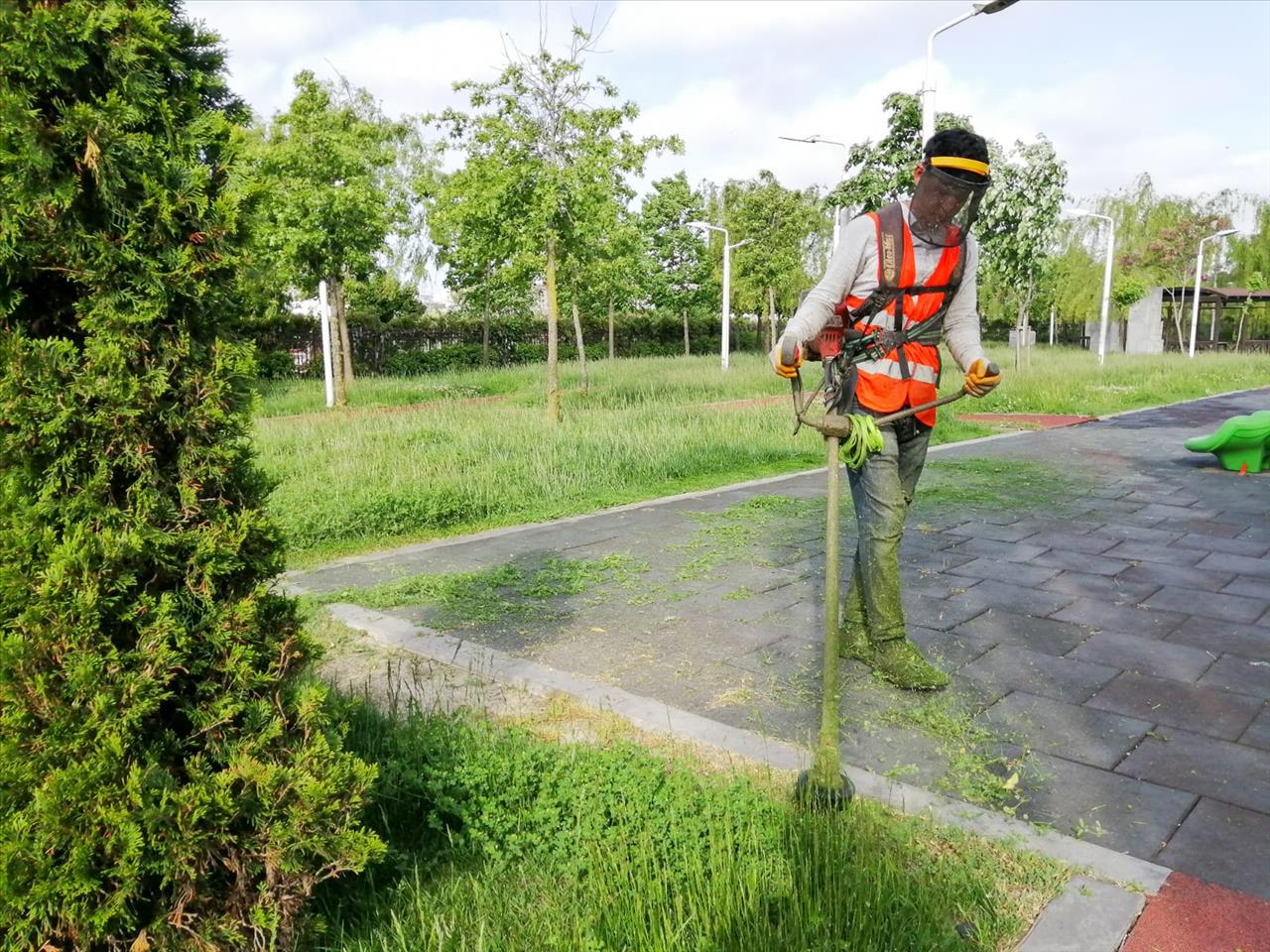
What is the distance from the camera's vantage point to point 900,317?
12.4 ft

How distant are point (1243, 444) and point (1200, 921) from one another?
853 centimetres

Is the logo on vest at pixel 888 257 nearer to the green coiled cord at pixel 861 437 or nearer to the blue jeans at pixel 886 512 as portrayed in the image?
the blue jeans at pixel 886 512

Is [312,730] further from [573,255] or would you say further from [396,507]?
[573,255]

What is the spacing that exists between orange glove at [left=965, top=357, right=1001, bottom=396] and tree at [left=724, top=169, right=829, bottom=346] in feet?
99.6

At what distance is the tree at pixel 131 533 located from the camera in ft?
6.09

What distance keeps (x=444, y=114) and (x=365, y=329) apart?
15316 millimetres

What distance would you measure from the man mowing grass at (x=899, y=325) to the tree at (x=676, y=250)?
107ft

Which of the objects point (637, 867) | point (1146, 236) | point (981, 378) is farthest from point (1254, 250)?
point (637, 867)

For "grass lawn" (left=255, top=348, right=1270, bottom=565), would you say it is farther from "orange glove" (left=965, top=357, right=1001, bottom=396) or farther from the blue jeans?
"orange glove" (left=965, top=357, right=1001, bottom=396)

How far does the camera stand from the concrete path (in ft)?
10.9

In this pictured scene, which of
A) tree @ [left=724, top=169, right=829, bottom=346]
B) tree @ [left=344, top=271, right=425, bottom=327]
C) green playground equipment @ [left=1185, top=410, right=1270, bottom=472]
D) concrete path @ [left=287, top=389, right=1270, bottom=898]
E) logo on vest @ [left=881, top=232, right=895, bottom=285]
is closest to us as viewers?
concrete path @ [left=287, top=389, right=1270, bottom=898]

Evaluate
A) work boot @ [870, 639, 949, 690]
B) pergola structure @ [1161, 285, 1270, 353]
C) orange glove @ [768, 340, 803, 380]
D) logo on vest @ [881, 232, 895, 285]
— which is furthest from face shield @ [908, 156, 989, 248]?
pergola structure @ [1161, 285, 1270, 353]

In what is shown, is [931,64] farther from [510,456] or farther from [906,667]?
[906,667]

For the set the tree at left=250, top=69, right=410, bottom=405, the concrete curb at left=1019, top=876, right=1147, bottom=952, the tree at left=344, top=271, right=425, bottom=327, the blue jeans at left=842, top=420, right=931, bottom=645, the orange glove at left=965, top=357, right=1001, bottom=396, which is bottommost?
the concrete curb at left=1019, top=876, right=1147, bottom=952
